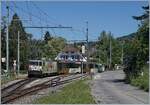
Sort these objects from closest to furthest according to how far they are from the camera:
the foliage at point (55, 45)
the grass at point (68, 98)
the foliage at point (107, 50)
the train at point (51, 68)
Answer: the grass at point (68, 98)
the train at point (51, 68)
the foliage at point (55, 45)
the foliage at point (107, 50)

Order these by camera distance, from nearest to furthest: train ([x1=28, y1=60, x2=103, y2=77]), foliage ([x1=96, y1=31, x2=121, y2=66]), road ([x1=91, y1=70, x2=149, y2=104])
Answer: road ([x1=91, y1=70, x2=149, y2=104]) < train ([x1=28, y1=60, x2=103, y2=77]) < foliage ([x1=96, y1=31, x2=121, y2=66])

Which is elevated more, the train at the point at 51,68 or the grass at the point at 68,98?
the train at the point at 51,68

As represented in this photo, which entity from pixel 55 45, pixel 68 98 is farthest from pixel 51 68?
pixel 55 45

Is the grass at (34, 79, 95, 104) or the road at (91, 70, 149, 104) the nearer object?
the grass at (34, 79, 95, 104)

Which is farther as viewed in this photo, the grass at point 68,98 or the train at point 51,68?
the train at point 51,68

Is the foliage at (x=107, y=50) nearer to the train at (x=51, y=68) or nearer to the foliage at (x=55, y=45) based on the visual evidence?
the foliage at (x=55, y=45)

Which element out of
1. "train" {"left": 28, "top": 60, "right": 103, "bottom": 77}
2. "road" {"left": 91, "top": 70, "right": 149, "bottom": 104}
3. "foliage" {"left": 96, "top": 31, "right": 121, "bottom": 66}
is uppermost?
"foliage" {"left": 96, "top": 31, "right": 121, "bottom": 66}

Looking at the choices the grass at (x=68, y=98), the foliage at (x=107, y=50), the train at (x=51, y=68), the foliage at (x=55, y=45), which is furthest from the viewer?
the foliage at (x=107, y=50)

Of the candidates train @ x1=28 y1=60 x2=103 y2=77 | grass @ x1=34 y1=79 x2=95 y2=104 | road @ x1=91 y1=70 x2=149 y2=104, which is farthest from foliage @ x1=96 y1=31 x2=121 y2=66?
grass @ x1=34 y1=79 x2=95 y2=104

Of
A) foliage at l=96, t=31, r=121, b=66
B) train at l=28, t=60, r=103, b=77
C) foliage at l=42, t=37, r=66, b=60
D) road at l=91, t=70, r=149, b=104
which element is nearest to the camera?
road at l=91, t=70, r=149, b=104

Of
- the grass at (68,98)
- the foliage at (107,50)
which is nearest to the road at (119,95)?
the grass at (68,98)

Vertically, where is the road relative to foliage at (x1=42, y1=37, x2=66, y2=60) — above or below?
below

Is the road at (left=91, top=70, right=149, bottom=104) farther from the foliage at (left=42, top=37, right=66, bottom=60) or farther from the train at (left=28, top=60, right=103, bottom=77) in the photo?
the foliage at (left=42, top=37, right=66, bottom=60)

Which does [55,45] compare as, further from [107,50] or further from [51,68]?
[51,68]
